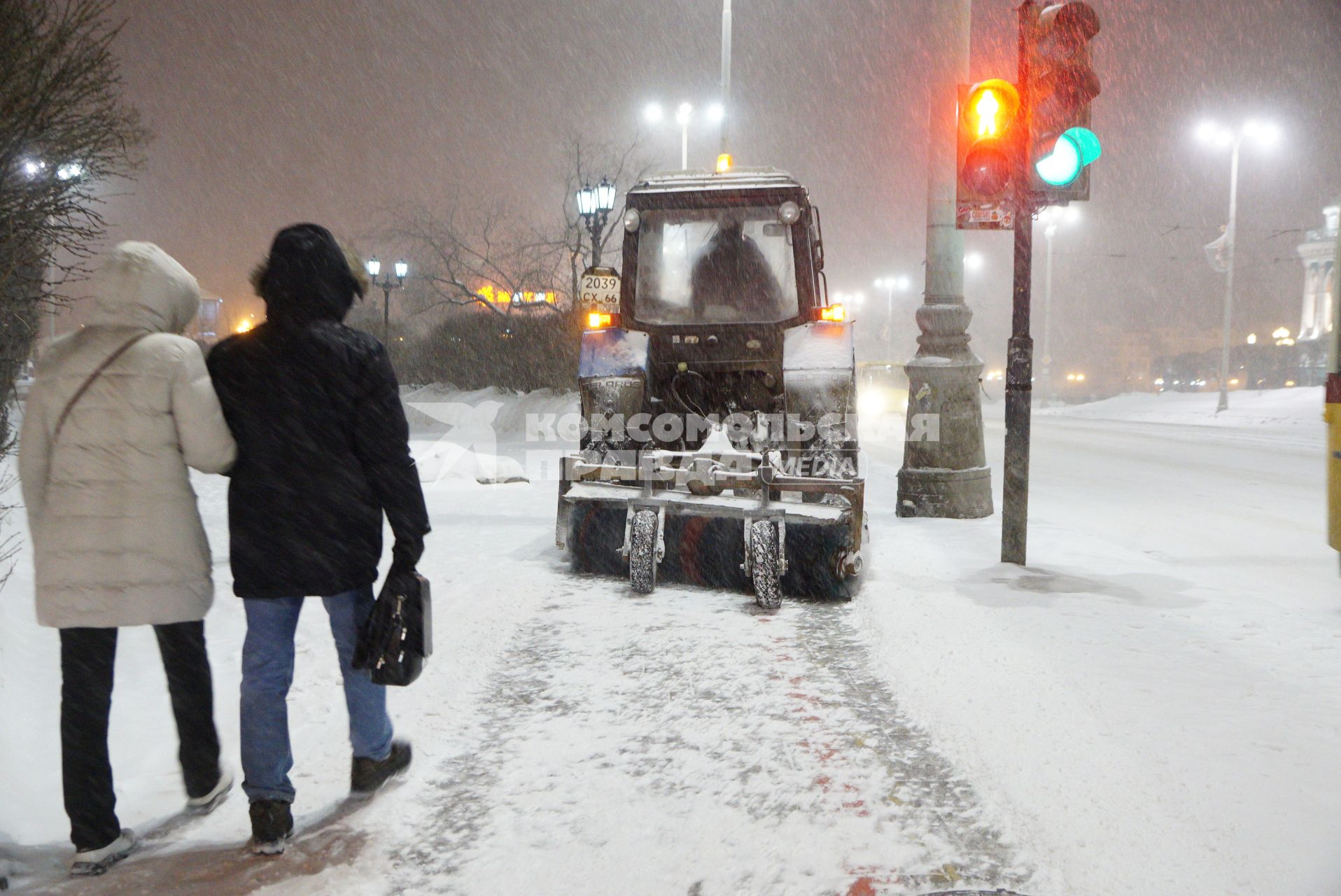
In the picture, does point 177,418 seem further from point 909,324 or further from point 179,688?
point 909,324

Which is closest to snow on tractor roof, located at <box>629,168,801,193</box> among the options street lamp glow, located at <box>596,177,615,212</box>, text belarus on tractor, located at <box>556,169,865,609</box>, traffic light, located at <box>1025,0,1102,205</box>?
text belarus on tractor, located at <box>556,169,865,609</box>

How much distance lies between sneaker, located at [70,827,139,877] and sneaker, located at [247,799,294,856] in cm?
36

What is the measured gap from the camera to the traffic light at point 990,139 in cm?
645

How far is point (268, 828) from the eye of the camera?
298 cm

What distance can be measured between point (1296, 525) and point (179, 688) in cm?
967

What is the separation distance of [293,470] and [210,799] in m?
1.23

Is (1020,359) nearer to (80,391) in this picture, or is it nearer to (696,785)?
(696,785)

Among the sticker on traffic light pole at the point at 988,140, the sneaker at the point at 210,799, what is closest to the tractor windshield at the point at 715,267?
the sticker on traffic light pole at the point at 988,140

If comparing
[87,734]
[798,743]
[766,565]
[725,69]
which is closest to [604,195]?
[725,69]

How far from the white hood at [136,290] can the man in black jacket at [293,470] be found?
0.22 meters

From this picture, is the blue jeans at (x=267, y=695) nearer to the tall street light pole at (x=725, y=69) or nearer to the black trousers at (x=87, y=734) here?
the black trousers at (x=87, y=734)

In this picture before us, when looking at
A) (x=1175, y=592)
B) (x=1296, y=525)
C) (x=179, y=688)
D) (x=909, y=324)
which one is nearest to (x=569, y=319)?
(x=1296, y=525)

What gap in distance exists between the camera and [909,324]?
217 ft

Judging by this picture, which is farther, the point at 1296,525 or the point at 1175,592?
the point at 1296,525
